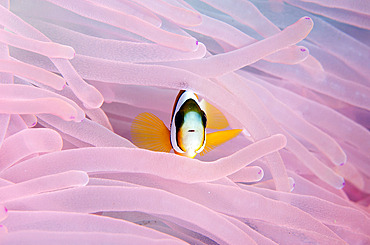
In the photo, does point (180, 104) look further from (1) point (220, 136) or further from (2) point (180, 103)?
(1) point (220, 136)

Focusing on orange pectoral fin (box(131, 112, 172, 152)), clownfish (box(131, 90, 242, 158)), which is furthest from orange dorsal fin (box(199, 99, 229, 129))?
orange pectoral fin (box(131, 112, 172, 152))

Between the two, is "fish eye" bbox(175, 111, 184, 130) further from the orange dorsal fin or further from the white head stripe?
the orange dorsal fin

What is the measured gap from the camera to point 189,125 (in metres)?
0.76

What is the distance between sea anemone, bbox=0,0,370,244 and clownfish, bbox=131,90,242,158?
4 centimetres

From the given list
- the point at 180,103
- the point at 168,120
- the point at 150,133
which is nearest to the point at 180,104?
the point at 180,103

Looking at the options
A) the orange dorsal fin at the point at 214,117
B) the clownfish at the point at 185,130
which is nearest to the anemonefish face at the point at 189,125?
the clownfish at the point at 185,130

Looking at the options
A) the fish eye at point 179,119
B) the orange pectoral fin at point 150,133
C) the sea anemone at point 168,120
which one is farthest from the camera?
the orange pectoral fin at point 150,133

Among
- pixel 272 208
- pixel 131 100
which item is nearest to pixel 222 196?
pixel 272 208

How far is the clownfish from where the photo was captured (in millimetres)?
768

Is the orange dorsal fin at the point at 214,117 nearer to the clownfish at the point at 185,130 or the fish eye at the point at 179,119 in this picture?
the clownfish at the point at 185,130

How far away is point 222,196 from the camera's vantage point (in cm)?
80

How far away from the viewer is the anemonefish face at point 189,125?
0.76 meters

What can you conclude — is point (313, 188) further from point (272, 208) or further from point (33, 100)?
point (33, 100)

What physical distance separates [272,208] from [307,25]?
1.51 ft
